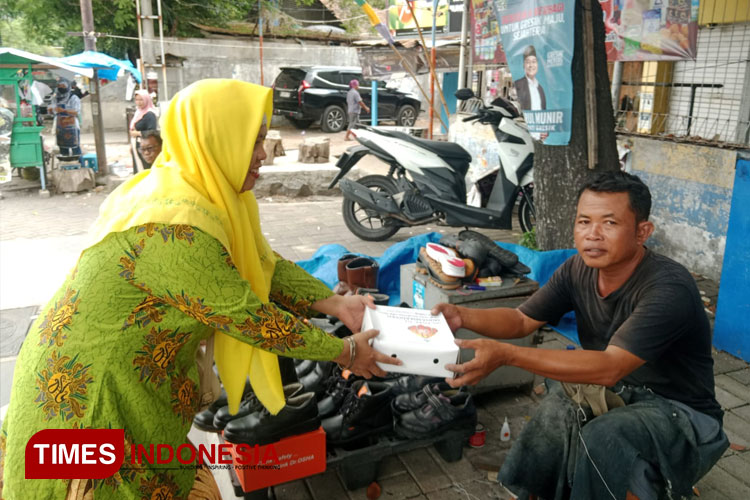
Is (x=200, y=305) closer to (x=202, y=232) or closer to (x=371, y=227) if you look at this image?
(x=202, y=232)

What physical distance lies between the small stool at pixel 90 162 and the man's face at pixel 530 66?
8671 mm

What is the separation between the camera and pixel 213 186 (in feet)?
6.16

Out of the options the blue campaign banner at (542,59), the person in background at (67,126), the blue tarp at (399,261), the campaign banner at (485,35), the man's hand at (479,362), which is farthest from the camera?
the person in background at (67,126)

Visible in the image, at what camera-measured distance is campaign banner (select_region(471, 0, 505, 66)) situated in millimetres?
8391

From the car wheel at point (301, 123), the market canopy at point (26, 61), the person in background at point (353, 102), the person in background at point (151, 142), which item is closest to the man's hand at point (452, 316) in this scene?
the person in background at point (151, 142)

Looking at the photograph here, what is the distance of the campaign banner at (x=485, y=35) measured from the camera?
8391 millimetres

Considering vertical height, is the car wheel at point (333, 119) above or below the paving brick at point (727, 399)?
above

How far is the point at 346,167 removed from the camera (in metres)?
6.90

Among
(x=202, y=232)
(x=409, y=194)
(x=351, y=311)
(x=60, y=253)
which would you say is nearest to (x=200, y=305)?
(x=202, y=232)

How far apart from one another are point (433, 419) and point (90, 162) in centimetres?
1007

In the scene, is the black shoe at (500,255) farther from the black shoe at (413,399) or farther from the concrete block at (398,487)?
the concrete block at (398,487)

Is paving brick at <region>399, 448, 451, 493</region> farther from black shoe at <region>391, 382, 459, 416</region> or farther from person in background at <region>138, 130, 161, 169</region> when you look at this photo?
person in background at <region>138, 130, 161, 169</region>

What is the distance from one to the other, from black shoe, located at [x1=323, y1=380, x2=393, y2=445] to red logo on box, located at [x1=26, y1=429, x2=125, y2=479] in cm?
114


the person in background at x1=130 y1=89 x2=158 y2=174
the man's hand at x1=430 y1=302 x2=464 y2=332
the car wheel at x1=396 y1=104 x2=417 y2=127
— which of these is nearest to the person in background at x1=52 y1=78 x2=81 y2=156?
the person in background at x1=130 y1=89 x2=158 y2=174
